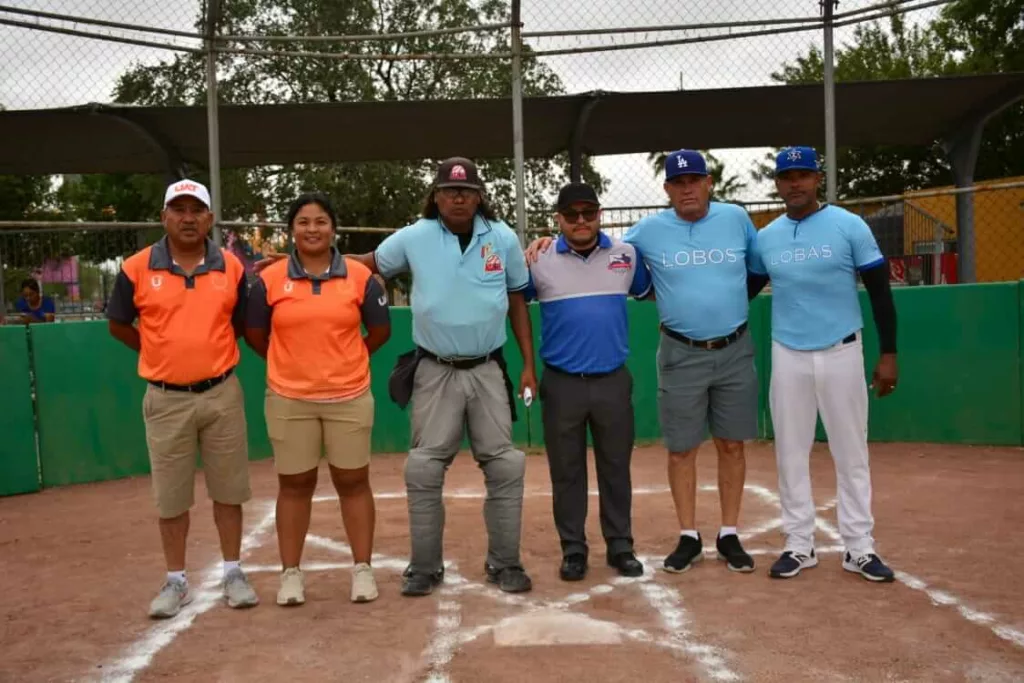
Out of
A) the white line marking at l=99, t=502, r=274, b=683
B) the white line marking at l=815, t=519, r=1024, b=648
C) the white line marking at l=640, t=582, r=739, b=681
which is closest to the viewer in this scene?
the white line marking at l=640, t=582, r=739, b=681

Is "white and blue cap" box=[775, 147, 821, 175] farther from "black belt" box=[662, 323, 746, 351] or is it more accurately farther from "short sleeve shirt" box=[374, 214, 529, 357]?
"short sleeve shirt" box=[374, 214, 529, 357]

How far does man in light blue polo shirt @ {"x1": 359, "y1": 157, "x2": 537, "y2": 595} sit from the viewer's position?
4.11 m

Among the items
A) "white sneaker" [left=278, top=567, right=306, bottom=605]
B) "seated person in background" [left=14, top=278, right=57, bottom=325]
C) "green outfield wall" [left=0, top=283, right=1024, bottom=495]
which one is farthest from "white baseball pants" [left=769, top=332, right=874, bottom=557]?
"seated person in background" [left=14, top=278, right=57, bottom=325]

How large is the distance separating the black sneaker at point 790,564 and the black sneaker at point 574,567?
871mm

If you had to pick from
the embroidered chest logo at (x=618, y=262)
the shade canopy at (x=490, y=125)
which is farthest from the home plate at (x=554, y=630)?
the shade canopy at (x=490, y=125)

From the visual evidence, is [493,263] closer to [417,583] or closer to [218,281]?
[218,281]

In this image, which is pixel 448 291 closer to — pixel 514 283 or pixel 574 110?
pixel 514 283

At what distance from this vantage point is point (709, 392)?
455cm

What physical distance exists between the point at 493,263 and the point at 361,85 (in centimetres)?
1283

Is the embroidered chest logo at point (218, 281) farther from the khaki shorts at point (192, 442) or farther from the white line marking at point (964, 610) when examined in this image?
the white line marking at point (964, 610)

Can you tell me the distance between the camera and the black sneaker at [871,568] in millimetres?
4188

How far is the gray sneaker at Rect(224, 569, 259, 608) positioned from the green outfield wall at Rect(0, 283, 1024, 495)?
357cm

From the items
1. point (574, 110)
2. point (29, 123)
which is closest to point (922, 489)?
point (574, 110)

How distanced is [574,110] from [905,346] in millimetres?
3676
